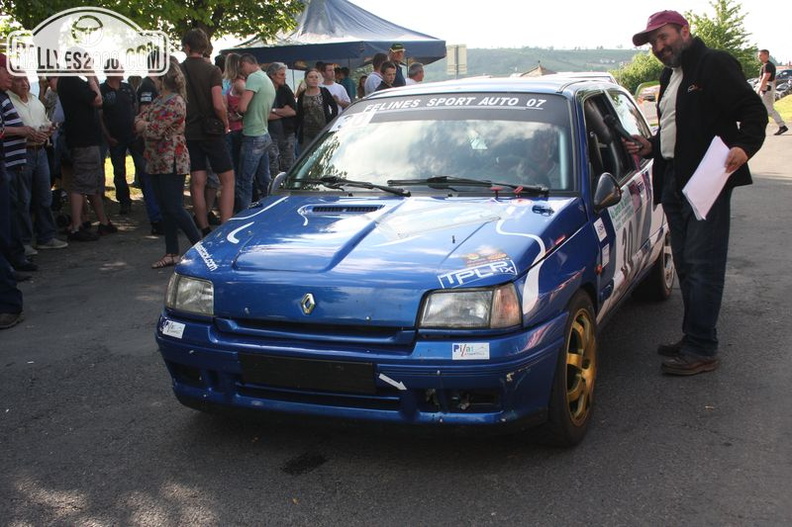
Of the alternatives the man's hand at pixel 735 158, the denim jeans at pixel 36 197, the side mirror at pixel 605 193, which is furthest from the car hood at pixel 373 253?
the denim jeans at pixel 36 197

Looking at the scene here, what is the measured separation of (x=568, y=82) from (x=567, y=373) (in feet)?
6.55

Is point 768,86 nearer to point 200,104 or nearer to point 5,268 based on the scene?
point 200,104

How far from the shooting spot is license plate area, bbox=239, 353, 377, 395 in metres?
3.31

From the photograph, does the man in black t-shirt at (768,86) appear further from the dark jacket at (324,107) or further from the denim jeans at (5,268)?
the denim jeans at (5,268)

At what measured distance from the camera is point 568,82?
5012 millimetres

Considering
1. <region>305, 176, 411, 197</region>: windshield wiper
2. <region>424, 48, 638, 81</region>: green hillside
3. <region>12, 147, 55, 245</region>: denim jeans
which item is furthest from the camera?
<region>424, 48, 638, 81</region>: green hillside

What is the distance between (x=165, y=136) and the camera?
7648 mm

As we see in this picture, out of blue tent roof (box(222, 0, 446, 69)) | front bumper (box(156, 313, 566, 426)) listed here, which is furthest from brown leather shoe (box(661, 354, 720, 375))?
blue tent roof (box(222, 0, 446, 69))

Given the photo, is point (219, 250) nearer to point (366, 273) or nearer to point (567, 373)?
point (366, 273)

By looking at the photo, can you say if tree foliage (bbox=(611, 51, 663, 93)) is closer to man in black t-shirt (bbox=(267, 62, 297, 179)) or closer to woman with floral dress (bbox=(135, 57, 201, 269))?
man in black t-shirt (bbox=(267, 62, 297, 179))

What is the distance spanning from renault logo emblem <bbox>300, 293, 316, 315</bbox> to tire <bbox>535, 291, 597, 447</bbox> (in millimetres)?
1035

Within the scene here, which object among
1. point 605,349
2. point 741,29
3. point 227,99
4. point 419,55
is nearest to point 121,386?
point 605,349

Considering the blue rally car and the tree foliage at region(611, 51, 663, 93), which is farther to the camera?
the tree foliage at region(611, 51, 663, 93)

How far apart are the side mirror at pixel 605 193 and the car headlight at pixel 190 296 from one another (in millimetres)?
1931
